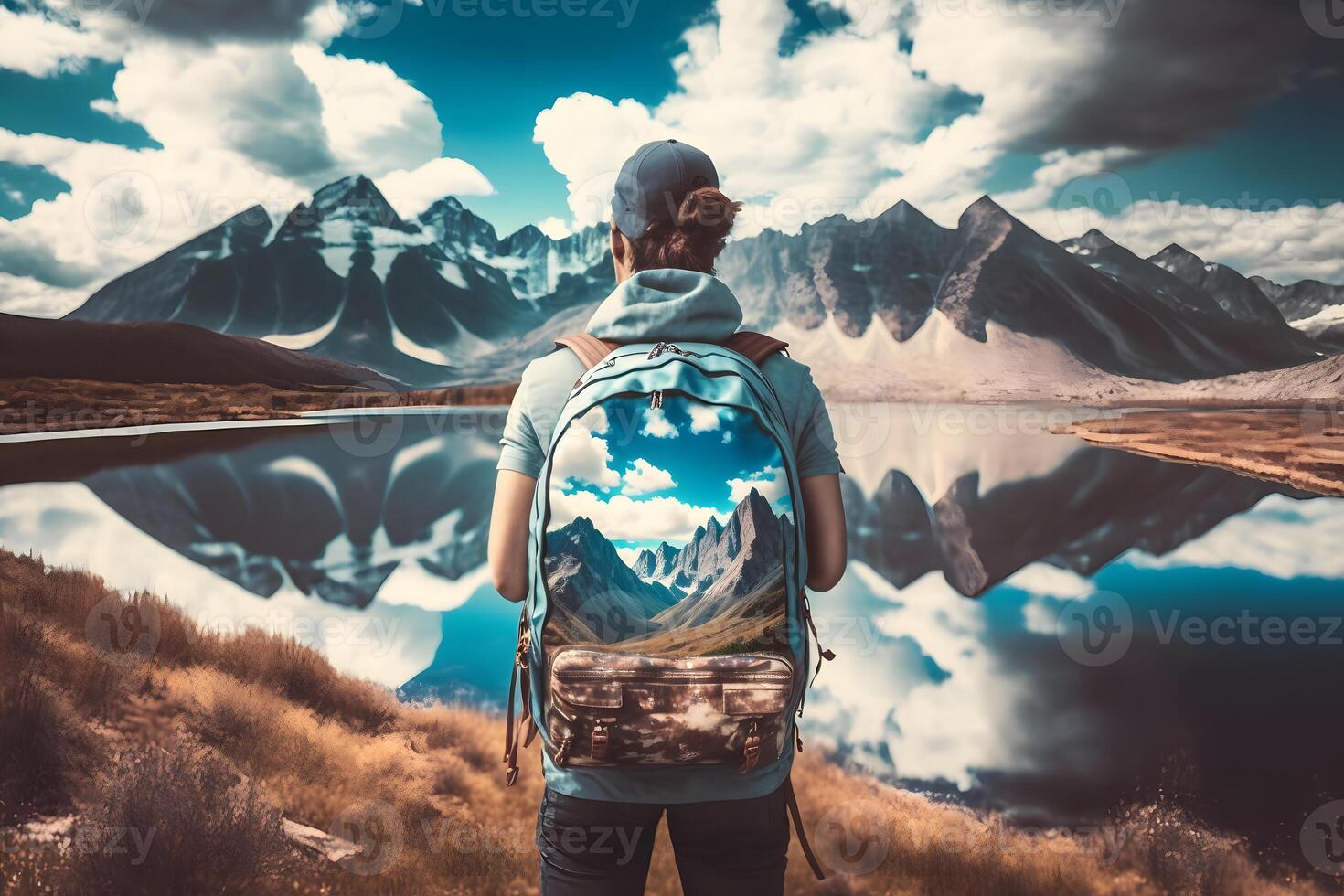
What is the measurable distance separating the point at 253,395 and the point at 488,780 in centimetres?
684

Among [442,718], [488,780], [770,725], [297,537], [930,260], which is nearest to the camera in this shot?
[770,725]

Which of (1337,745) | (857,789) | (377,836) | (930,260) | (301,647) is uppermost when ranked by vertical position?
(930,260)

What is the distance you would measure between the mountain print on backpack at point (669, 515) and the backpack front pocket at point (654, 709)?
0.08 m

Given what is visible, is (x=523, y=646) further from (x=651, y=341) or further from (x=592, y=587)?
(x=651, y=341)

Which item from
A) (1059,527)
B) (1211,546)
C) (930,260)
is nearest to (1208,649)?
(1211,546)

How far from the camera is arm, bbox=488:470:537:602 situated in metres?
1.73

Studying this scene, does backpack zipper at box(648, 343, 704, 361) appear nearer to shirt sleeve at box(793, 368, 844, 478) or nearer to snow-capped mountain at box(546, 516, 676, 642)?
shirt sleeve at box(793, 368, 844, 478)

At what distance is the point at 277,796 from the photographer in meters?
3.64

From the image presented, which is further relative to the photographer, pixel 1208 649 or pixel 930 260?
pixel 930 260

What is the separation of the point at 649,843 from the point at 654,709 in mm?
401

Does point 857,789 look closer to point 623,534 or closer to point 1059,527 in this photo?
point 623,534

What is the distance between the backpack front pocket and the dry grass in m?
7.47

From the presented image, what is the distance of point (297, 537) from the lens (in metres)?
8.06

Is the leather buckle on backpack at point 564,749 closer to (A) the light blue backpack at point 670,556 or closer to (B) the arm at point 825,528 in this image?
(A) the light blue backpack at point 670,556
